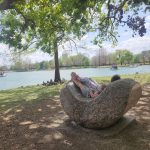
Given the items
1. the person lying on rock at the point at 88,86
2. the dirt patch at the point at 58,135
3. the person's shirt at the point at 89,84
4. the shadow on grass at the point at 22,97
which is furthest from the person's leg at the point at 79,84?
the shadow on grass at the point at 22,97

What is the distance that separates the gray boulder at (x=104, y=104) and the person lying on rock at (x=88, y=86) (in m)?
0.18

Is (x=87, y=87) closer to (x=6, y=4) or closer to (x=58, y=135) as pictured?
(x=58, y=135)

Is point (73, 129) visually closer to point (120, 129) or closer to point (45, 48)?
point (120, 129)

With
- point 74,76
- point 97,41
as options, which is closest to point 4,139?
point 74,76

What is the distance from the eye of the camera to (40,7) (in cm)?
1575

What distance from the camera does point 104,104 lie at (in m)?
8.35

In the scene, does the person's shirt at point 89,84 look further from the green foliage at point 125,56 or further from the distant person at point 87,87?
the green foliage at point 125,56

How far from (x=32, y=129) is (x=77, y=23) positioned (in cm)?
1069

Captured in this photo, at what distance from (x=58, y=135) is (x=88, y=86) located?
1.64 meters

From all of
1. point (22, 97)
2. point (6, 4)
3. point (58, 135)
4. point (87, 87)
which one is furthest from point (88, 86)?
point (22, 97)

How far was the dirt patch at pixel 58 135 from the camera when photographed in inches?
310

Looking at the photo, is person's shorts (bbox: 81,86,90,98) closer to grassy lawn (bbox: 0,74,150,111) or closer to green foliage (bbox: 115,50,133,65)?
grassy lawn (bbox: 0,74,150,111)

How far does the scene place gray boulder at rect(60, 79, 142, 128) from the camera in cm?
809

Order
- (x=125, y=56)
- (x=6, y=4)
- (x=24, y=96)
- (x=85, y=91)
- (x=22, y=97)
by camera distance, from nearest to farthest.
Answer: (x=85, y=91), (x=6, y=4), (x=22, y=97), (x=24, y=96), (x=125, y=56)
